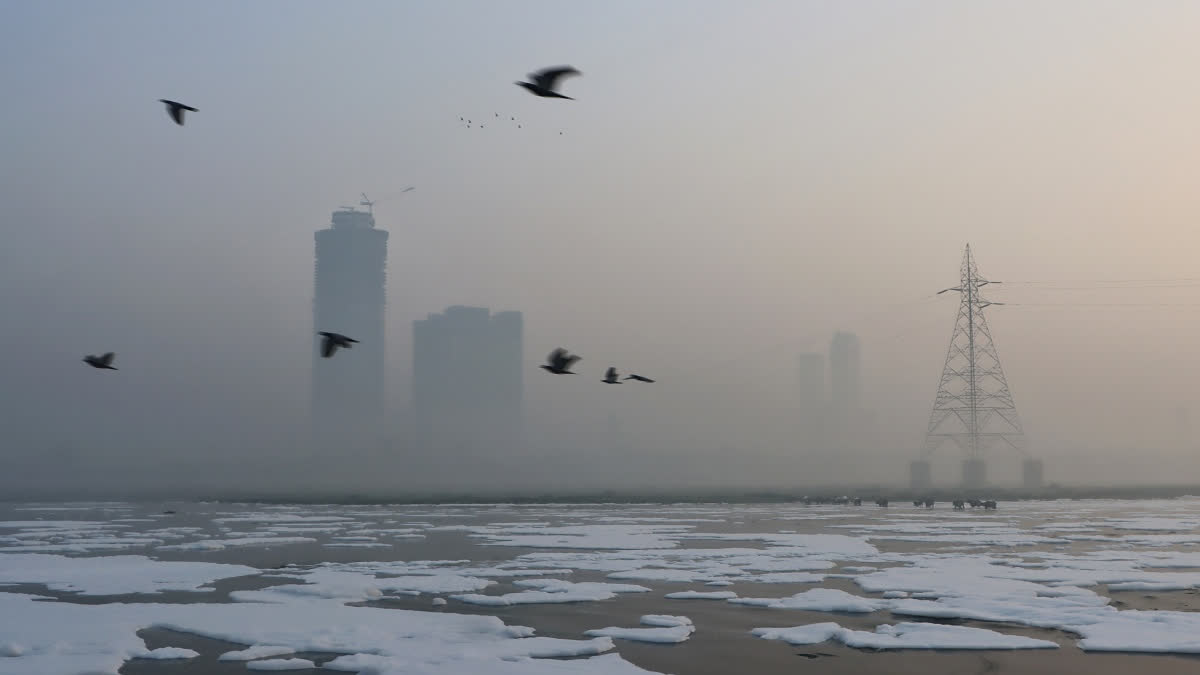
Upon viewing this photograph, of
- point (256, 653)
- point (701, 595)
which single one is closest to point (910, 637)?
point (701, 595)

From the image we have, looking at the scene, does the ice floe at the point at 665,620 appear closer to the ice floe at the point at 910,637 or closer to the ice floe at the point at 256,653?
the ice floe at the point at 910,637

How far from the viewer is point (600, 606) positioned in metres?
21.9

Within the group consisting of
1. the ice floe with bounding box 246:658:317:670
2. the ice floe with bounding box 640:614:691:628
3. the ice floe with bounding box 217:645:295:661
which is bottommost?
the ice floe with bounding box 246:658:317:670

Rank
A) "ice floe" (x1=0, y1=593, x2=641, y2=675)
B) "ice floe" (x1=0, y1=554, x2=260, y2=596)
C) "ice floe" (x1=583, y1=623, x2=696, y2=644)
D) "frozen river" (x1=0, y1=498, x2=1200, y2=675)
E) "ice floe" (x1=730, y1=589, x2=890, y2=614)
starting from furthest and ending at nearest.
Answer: "ice floe" (x1=0, y1=554, x2=260, y2=596) → "ice floe" (x1=730, y1=589, x2=890, y2=614) → "ice floe" (x1=583, y1=623, x2=696, y2=644) → "frozen river" (x1=0, y1=498, x2=1200, y2=675) → "ice floe" (x1=0, y1=593, x2=641, y2=675)

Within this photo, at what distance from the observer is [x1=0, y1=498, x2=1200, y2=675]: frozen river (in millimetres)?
16031

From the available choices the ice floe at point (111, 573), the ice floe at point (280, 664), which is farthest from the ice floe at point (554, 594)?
the ice floe at point (111, 573)

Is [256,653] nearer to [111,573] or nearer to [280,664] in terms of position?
[280,664]

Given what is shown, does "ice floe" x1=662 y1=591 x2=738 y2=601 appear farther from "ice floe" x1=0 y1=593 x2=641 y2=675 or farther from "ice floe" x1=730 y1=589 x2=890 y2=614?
"ice floe" x1=0 y1=593 x2=641 y2=675

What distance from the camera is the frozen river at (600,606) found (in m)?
16.0

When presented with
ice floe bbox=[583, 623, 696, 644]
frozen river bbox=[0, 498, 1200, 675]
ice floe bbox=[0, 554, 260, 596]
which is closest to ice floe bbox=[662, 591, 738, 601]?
frozen river bbox=[0, 498, 1200, 675]

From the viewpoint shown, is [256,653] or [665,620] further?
[665,620]

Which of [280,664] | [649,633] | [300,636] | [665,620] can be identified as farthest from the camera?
[665,620]

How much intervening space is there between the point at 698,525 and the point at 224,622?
37.5 meters

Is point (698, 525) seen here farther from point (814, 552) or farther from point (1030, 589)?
point (1030, 589)
